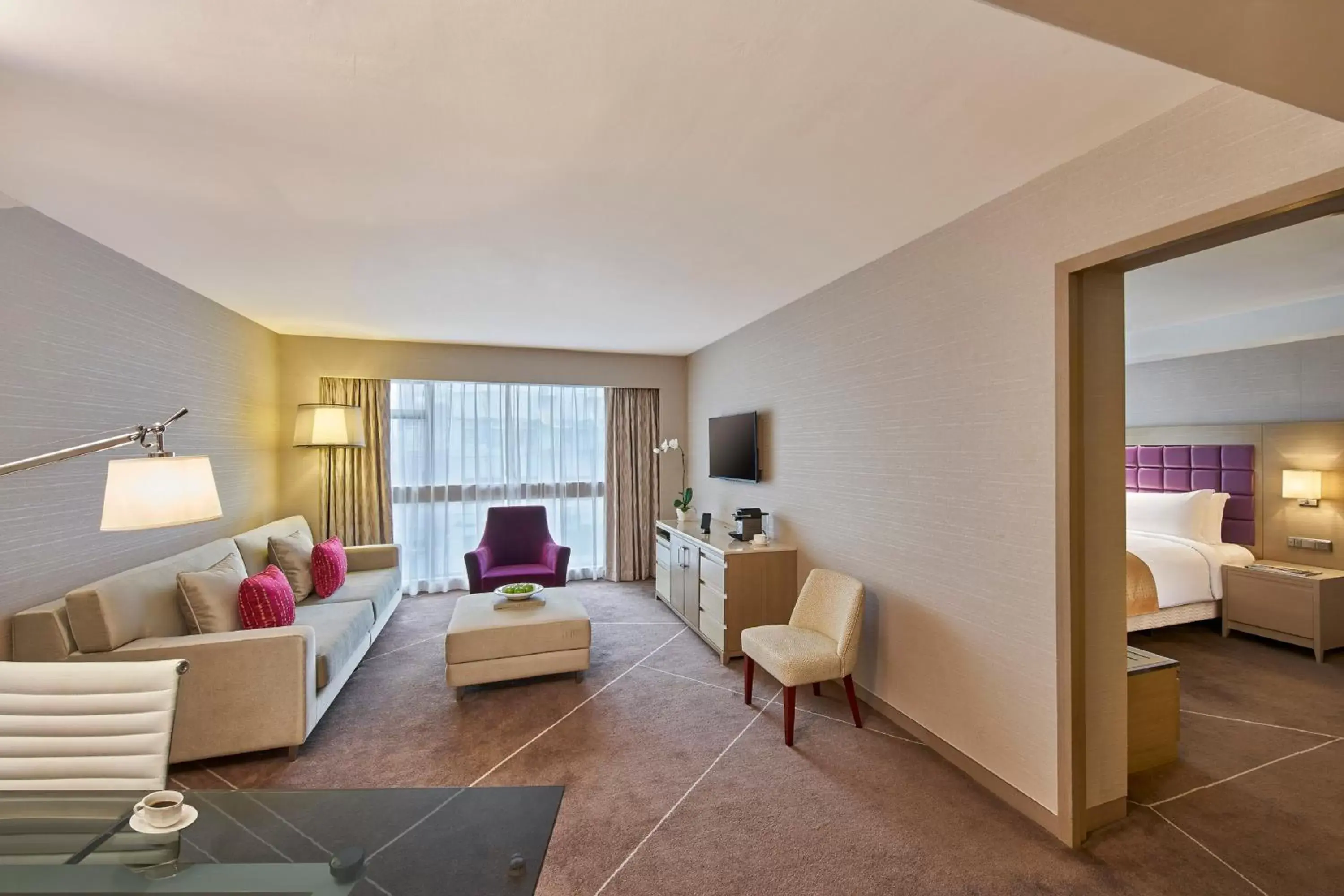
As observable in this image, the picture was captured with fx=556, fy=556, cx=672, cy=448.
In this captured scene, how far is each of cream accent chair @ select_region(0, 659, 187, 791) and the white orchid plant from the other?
4.20 metres

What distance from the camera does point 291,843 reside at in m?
1.26

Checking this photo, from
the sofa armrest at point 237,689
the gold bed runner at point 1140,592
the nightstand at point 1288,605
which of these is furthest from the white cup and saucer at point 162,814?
the nightstand at point 1288,605

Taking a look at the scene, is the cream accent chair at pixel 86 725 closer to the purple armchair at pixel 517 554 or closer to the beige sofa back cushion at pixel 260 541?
the beige sofa back cushion at pixel 260 541

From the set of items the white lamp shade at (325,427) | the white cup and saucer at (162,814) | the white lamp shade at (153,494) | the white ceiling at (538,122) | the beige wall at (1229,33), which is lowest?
the white cup and saucer at (162,814)

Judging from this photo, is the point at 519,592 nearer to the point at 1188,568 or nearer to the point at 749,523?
the point at 749,523

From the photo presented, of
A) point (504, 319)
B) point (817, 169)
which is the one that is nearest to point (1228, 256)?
point (817, 169)

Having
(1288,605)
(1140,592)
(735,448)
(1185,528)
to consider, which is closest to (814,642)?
(735,448)

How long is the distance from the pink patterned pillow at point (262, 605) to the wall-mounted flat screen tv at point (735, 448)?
3213mm

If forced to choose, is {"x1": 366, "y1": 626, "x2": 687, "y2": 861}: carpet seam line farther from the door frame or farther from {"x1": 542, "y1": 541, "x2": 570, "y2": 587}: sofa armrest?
the door frame

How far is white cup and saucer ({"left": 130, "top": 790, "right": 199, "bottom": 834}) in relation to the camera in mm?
1229

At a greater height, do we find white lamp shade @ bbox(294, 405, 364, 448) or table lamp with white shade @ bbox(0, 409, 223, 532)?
white lamp shade @ bbox(294, 405, 364, 448)

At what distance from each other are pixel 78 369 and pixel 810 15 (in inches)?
140

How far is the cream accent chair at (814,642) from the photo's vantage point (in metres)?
2.80

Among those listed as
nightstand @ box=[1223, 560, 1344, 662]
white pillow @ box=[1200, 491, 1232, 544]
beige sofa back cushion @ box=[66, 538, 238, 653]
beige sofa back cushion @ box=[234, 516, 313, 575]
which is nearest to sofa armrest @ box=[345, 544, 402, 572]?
beige sofa back cushion @ box=[234, 516, 313, 575]
